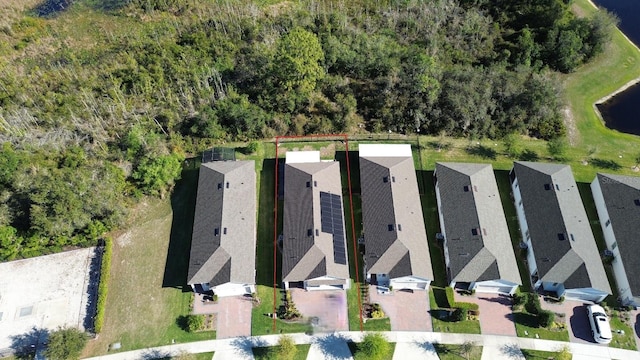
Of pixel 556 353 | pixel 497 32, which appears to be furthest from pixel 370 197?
pixel 497 32

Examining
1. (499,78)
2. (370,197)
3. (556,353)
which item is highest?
(499,78)

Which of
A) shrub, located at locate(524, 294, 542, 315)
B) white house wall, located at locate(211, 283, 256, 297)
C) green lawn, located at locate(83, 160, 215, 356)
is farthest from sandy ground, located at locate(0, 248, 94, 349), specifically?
shrub, located at locate(524, 294, 542, 315)

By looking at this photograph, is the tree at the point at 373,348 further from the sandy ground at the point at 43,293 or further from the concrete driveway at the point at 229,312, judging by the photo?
the sandy ground at the point at 43,293

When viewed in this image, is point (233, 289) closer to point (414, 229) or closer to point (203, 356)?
point (203, 356)

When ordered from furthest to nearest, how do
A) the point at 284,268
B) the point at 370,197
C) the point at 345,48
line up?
the point at 345,48, the point at 370,197, the point at 284,268

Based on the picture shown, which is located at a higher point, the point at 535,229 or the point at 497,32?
the point at 497,32

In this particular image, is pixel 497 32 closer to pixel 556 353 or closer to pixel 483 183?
pixel 483 183

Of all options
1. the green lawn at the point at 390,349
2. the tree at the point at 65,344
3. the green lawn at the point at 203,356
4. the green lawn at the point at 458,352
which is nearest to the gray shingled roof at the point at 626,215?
the green lawn at the point at 458,352
